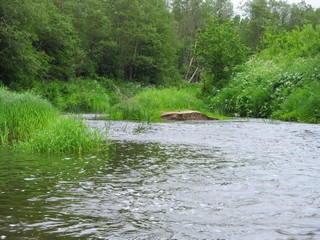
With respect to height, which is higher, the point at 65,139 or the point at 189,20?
the point at 189,20

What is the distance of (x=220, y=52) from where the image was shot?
3366 centimetres

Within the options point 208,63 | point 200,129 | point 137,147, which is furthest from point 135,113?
point 208,63

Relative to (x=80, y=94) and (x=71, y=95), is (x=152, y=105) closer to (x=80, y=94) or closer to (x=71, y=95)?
(x=71, y=95)

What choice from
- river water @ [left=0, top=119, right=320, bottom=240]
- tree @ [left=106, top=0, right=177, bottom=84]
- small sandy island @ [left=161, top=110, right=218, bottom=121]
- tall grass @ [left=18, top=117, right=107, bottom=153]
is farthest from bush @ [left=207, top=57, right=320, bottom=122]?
tree @ [left=106, top=0, right=177, bottom=84]

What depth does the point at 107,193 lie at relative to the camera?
596 centimetres

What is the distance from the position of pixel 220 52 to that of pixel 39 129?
24.5 metres

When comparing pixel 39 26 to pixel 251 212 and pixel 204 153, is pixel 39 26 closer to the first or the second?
pixel 204 153

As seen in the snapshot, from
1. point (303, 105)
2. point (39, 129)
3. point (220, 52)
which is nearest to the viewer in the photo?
point (39, 129)

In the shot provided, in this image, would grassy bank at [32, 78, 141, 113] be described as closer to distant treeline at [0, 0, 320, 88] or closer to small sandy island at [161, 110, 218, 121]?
distant treeline at [0, 0, 320, 88]

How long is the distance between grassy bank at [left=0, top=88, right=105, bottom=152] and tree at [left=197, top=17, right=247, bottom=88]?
22.9 m

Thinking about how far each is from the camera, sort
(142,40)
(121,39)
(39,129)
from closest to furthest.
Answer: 1. (39,129)
2. (121,39)
3. (142,40)

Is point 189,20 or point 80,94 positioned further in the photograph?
point 189,20

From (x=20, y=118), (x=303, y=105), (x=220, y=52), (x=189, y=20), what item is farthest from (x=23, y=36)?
(x=189, y=20)

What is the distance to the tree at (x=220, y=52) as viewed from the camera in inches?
1324
